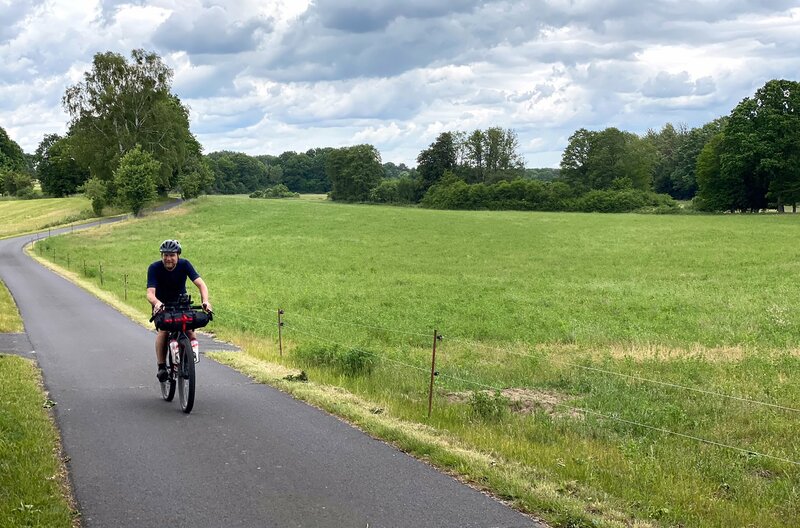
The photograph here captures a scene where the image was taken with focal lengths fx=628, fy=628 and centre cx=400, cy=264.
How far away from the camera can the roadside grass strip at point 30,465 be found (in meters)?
4.91

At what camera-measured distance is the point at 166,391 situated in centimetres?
901

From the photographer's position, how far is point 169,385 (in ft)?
29.3

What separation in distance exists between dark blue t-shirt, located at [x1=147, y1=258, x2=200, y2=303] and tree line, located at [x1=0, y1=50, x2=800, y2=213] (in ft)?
203

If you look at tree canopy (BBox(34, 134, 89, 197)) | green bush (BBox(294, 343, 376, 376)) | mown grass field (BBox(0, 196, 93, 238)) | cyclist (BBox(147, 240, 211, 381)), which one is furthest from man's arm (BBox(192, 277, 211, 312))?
tree canopy (BBox(34, 134, 89, 197))

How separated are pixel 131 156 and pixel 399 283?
4673cm

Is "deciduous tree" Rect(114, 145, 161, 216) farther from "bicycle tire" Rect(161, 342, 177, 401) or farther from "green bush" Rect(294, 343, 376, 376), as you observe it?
"bicycle tire" Rect(161, 342, 177, 401)

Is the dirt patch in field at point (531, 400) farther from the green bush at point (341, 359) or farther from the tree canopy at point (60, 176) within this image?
the tree canopy at point (60, 176)

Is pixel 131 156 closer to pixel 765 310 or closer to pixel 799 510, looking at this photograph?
pixel 765 310

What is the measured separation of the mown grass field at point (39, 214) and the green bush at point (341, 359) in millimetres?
63578

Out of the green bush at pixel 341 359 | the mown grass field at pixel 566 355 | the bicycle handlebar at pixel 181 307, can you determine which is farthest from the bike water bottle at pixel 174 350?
the green bush at pixel 341 359

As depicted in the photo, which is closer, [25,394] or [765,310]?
[25,394]

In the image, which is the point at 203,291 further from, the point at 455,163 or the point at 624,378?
the point at 455,163

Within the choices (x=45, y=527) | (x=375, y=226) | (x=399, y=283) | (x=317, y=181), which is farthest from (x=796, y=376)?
(x=317, y=181)

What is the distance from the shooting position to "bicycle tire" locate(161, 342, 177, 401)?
28.2ft
